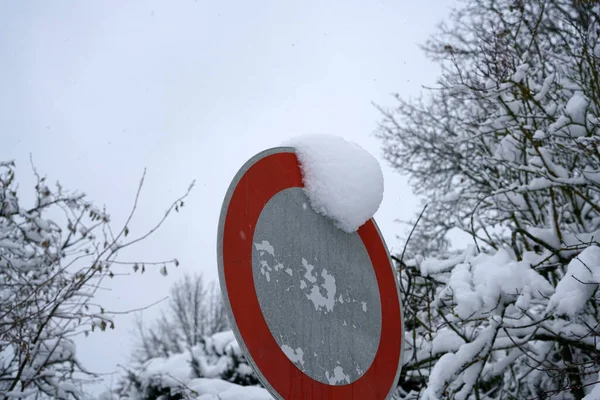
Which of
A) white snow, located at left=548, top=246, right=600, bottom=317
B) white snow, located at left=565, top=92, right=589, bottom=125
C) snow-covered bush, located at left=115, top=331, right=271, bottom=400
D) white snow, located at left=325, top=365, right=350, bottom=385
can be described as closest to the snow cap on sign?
white snow, located at left=325, top=365, right=350, bottom=385

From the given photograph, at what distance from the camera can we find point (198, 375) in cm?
554

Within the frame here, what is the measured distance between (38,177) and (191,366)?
105 inches

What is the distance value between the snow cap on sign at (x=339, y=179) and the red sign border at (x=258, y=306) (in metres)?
0.05

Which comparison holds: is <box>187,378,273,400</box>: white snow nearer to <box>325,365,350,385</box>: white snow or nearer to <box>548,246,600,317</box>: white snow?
<box>548,246,600,317</box>: white snow

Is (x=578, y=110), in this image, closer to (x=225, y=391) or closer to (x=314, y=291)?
(x=314, y=291)

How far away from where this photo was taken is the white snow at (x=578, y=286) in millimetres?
2143

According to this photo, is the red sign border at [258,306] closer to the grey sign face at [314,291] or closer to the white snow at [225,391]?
the grey sign face at [314,291]

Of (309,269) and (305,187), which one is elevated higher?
(305,187)

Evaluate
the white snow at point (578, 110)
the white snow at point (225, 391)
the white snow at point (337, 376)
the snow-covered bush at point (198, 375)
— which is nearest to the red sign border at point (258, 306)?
the white snow at point (337, 376)

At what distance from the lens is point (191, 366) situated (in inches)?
220

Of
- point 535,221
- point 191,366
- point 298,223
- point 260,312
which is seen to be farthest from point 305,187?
point 191,366

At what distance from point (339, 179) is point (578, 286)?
1.36 meters

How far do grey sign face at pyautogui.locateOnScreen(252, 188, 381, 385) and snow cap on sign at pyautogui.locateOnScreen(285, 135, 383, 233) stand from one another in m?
0.04

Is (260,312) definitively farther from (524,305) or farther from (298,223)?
(524,305)
